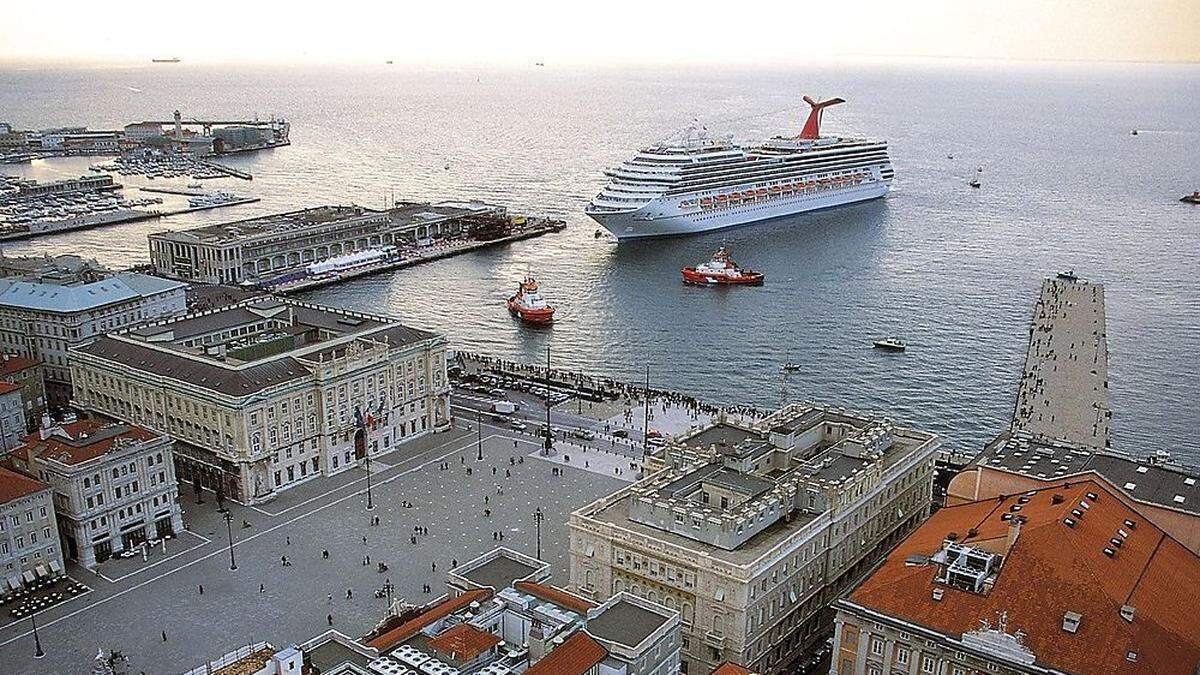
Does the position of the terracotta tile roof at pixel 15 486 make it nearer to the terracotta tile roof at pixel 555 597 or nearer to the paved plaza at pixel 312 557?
the paved plaza at pixel 312 557

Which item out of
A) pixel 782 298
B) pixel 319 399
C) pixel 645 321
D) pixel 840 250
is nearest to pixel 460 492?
pixel 319 399

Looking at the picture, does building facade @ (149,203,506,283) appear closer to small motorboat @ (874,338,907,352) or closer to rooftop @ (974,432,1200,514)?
small motorboat @ (874,338,907,352)

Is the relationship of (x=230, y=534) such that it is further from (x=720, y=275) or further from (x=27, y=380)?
(x=720, y=275)

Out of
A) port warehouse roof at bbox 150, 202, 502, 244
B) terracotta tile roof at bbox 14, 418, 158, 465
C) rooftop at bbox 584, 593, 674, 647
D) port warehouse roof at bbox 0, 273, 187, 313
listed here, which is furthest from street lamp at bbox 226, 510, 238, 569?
port warehouse roof at bbox 150, 202, 502, 244

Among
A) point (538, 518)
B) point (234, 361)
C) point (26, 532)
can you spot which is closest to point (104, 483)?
point (26, 532)

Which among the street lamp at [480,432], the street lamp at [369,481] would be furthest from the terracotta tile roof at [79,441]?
the street lamp at [480,432]

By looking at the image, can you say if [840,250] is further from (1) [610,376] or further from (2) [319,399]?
(2) [319,399]
